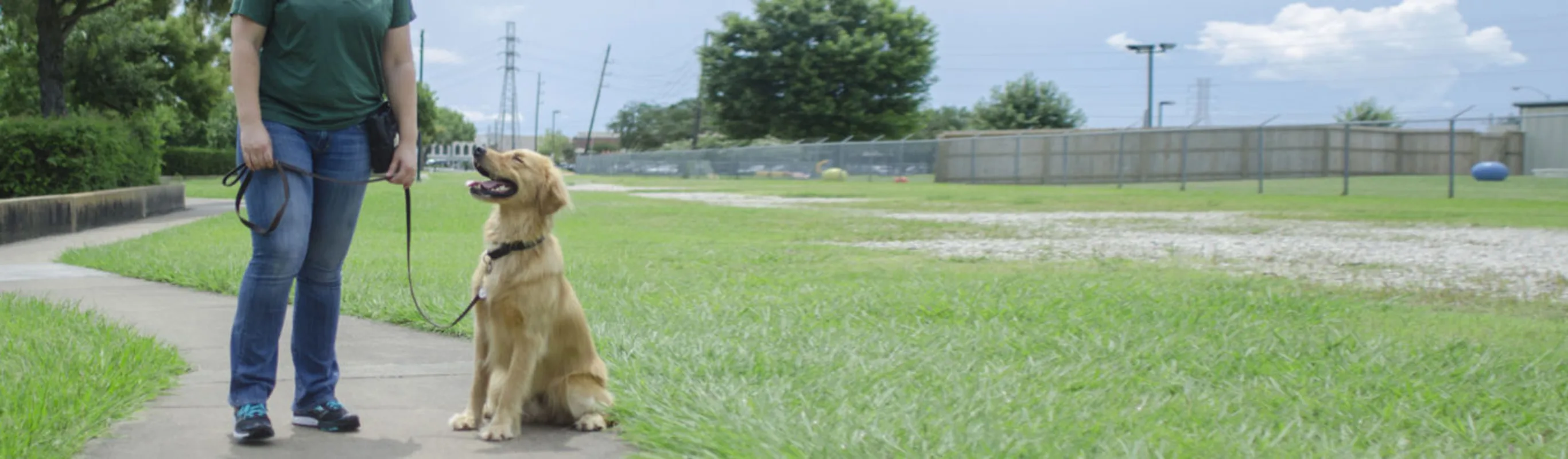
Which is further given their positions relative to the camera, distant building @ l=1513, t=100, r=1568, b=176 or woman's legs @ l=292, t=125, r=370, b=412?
distant building @ l=1513, t=100, r=1568, b=176

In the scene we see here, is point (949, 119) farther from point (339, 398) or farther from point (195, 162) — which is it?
point (339, 398)

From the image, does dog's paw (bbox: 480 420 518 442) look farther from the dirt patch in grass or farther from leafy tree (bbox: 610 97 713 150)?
leafy tree (bbox: 610 97 713 150)

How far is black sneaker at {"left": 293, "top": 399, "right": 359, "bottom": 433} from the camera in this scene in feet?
12.2

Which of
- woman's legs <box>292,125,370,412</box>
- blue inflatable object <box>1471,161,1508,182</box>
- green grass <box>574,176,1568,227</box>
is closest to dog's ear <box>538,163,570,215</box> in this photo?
woman's legs <box>292,125,370,412</box>

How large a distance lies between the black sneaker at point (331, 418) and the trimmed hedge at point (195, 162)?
4678 centimetres

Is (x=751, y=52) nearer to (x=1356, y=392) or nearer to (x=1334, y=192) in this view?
(x=1334, y=192)

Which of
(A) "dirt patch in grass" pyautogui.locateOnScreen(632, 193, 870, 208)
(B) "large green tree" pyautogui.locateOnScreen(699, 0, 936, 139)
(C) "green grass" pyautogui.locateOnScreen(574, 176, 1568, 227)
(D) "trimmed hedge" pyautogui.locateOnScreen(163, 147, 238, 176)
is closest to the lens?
(C) "green grass" pyautogui.locateOnScreen(574, 176, 1568, 227)

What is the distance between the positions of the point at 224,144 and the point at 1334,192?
61843 millimetres

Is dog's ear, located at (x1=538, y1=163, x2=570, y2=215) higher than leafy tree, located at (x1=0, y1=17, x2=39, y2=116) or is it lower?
lower

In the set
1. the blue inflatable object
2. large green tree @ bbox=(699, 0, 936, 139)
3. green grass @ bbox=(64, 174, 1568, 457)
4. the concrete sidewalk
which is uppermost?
large green tree @ bbox=(699, 0, 936, 139)

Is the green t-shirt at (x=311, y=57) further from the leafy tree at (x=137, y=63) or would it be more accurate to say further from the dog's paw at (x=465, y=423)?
the leafy tree at (x=137, y=63)

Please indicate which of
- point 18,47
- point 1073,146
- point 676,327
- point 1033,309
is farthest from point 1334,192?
point 18,47

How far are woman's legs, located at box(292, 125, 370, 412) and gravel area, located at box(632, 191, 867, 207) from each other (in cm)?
1751

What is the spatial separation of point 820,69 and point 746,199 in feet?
105
